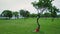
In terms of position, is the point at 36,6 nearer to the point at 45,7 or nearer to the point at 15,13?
the point at 45,7

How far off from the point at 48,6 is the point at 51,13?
1062mm

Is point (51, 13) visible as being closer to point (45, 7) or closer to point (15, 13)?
point (45, 7)

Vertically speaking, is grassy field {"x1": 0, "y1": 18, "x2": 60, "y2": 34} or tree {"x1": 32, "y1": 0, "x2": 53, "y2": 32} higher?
tree {"x1": 32, "y1": 0, "x2": 53, "y2": 32}

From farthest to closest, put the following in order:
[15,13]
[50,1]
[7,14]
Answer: [15,13]
[7,14]
[50,1]

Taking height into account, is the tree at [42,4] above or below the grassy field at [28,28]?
above

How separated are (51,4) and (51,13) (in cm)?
128

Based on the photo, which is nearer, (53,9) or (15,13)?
(53,9)

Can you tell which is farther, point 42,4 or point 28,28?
point 28,28

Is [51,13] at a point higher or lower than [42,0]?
lower

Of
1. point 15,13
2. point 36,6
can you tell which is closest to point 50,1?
point 36,6

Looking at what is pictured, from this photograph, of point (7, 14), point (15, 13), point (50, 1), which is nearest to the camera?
point (50, 1)

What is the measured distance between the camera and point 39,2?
24234 millimetres

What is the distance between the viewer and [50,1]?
78.3ft

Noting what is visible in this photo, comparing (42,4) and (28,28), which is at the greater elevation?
(42,4)
